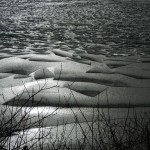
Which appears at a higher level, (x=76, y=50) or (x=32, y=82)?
(x=76, y=50)

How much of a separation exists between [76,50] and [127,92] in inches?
110

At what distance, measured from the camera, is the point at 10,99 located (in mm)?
3352

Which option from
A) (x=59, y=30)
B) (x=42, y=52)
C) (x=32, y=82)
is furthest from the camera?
(x=59, y=30)

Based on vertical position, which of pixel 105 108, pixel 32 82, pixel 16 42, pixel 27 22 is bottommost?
pixel 105 108

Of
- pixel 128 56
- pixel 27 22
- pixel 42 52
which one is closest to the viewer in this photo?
pixel 128 56

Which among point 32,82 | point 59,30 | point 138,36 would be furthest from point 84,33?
point 32,82

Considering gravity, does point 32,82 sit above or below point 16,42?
below

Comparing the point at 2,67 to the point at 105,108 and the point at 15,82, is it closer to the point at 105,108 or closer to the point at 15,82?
the point at 15,82

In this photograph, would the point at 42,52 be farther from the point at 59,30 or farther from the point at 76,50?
the point at 59,30

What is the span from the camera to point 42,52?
242 inches

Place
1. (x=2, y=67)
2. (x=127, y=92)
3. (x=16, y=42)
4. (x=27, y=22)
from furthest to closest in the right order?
(x=27, y=22) < (x=16, y=42) < (x=2, y=67) < (x=127, y=92)

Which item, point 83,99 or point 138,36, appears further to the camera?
point 138,36

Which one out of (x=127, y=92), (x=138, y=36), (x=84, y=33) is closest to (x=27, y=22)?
(x=84, y=33)

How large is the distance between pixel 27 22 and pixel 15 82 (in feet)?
23.6
